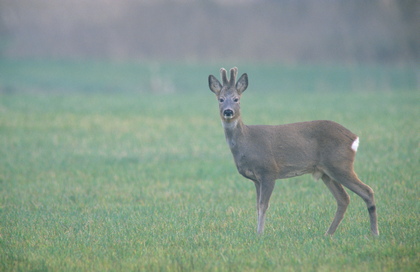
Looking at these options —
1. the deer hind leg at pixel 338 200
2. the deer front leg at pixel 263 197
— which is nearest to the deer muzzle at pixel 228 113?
the deer front leg at pixel 263 197

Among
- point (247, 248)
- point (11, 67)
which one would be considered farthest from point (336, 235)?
point (11, 67)

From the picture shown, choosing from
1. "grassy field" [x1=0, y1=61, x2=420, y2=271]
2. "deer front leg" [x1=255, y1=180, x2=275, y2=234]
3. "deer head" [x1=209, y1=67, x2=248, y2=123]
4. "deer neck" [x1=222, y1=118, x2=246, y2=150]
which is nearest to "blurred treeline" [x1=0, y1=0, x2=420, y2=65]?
"grassy field" [x1=0, y1=61, x2=420, y2=271]

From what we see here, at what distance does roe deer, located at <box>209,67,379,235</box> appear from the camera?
23.9ft

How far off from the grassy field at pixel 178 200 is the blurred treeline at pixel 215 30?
120 ft

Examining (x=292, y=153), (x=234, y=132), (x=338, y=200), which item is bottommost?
(x=338, y=200)

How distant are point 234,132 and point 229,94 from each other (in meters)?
0.54

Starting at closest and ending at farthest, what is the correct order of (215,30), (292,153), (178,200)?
(292,153)
(178,200)
(215,30)

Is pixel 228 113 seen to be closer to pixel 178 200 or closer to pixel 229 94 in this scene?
pixel 229 94

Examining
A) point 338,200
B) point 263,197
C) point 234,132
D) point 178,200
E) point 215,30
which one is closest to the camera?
point 263,197

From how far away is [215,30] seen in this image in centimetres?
7050

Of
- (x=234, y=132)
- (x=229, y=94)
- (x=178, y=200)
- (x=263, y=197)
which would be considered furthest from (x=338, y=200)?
(x=178, y=200)

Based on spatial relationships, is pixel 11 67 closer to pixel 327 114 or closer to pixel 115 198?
pixel 327 114

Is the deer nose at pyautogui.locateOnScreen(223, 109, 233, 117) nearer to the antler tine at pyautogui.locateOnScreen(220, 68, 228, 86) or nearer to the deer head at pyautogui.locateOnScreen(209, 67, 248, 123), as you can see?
the deer head at pyautogui.locateOnScreen(209, 67, 248, 123)

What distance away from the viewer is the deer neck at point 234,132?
25.4 ft
